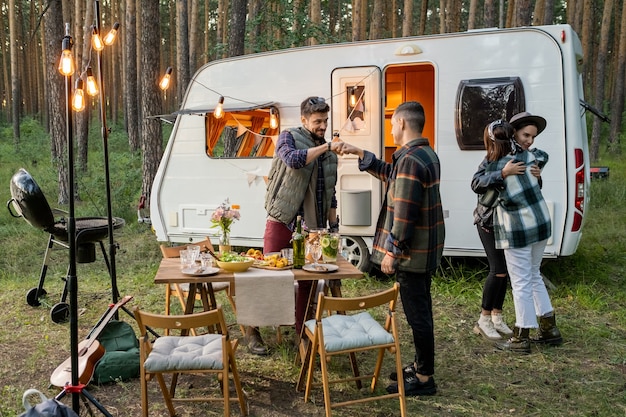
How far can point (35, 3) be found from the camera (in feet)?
88.3

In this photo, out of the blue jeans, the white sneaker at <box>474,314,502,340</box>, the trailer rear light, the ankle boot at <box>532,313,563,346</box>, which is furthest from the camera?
the trailer rear light

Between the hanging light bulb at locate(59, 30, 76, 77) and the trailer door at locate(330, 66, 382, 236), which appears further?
the trailer door at locate(330, 66, 382, 236)

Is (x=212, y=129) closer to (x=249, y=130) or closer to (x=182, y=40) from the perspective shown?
(x=249, y=130)

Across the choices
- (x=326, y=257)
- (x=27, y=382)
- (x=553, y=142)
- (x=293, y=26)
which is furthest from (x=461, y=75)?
(x=293, y=26)

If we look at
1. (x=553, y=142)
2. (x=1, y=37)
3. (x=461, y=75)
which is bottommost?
(x=553, y=142)

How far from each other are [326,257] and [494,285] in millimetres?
1658

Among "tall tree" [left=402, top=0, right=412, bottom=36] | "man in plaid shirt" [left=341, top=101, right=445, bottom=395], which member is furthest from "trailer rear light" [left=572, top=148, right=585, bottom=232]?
"tall tree" [left=402, top=0, right=412, bottom=36]

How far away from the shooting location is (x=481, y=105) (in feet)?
18.1

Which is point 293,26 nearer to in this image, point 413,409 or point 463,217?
point 463,217

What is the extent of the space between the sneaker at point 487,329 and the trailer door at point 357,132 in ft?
5.34

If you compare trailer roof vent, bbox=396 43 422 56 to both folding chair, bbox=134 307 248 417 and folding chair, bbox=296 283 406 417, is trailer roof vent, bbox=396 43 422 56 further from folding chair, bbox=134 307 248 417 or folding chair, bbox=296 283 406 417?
folding chair, bbox=134 307 248 417

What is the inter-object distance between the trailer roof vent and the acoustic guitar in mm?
3678

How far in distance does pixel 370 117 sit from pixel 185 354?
3.51 metres

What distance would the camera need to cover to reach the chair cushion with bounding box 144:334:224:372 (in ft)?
9.98
